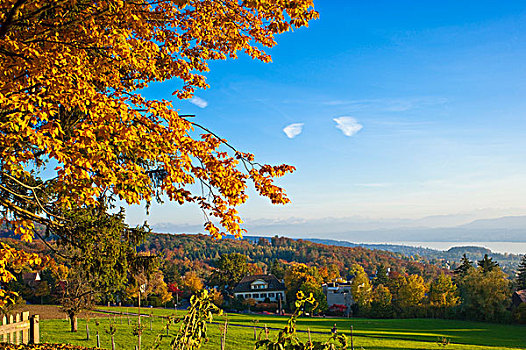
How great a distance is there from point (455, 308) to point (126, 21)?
172 feet

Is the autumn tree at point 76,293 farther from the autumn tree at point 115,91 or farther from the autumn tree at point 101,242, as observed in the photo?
the autumn tree at point 115,91

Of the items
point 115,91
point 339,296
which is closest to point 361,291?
point 339,296

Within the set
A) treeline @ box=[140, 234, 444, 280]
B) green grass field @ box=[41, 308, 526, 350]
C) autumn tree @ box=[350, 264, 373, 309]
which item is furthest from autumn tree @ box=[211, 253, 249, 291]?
green grass field @ box=[41, 308, 526, 350]

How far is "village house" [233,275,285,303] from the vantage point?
66.8 metres

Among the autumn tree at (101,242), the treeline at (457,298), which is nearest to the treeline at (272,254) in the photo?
the treeline at (457,298)

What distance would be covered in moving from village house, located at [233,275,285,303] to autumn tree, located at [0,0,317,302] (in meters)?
61.5

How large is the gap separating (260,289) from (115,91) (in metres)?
64.6

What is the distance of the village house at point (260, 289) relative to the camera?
66.8 meters

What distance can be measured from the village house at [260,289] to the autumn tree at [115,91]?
2423 inches

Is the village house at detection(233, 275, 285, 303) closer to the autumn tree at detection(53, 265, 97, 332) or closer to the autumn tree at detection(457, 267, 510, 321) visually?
the autumn tree at detection(457, 267, 510, 321)

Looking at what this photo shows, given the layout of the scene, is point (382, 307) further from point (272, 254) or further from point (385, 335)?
point (272, 254)

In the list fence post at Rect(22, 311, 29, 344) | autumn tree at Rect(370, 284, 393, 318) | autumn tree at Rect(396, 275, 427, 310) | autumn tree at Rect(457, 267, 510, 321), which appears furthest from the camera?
autumn tree at Rect(370, 284, 393, 318)

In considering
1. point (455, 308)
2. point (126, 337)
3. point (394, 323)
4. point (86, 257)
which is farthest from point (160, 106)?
point (455, 308)

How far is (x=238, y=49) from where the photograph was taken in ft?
23.2
